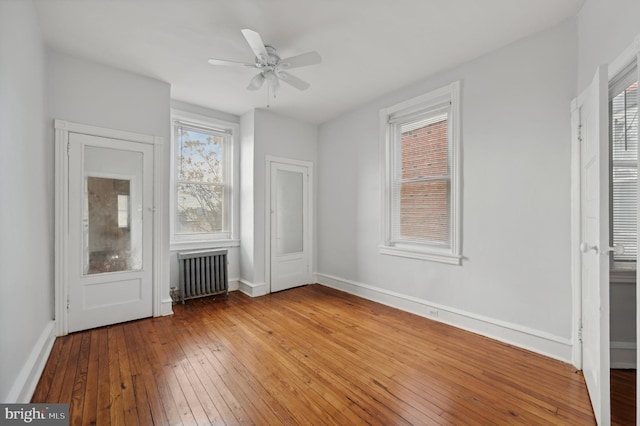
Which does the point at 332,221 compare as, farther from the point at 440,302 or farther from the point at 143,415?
the point at 143,415

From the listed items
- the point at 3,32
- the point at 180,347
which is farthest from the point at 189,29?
the point at 180,347

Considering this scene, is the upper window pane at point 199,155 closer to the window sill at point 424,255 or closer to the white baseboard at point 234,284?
the white baseboard at point 234,284

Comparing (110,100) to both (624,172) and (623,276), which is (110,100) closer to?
(624,172)

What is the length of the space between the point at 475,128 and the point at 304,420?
120 inches

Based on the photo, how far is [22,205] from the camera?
194 centimetres

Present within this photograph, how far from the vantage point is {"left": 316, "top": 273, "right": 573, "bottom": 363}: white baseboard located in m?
2.40

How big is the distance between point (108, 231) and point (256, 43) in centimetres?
255

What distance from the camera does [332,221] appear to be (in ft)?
15.6

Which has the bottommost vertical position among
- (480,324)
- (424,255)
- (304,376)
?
(304,376)

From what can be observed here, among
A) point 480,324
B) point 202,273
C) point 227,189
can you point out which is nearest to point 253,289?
point 202,273

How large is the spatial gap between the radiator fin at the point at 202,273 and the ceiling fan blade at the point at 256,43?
108 inches

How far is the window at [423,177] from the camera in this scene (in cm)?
314

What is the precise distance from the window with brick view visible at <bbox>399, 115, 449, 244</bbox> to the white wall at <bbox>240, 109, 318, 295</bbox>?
1.99 m

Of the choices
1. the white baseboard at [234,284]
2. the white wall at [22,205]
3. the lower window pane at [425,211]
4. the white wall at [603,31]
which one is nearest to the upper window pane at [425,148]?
the lower window pane at [425,211]
